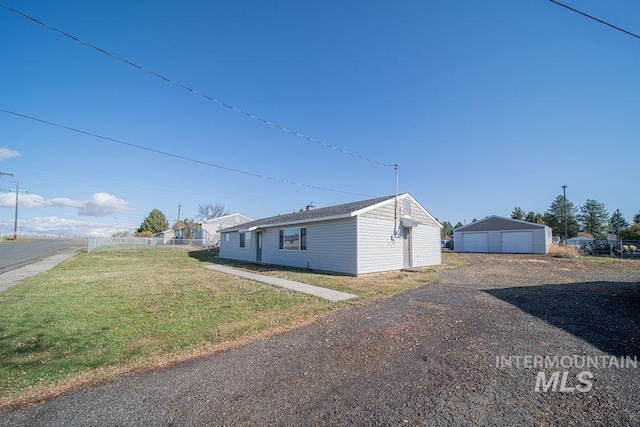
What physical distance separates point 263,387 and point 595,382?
145 inches

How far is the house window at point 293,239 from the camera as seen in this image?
1510 centimetres

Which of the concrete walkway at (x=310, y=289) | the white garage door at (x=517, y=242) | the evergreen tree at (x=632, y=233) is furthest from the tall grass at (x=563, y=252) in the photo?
the concrete walkway at (x=310, y=289)

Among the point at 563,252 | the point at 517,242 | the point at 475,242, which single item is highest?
the point at 517,242

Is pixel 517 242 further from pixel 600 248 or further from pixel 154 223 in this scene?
pixel 154 223

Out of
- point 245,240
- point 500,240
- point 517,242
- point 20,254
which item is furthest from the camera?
point 500,240

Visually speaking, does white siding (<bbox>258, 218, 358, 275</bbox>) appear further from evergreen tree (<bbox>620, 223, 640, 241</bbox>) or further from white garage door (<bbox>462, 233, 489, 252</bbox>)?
evergreen tree (<bbox>620, 223, 640, 241</bbox>)

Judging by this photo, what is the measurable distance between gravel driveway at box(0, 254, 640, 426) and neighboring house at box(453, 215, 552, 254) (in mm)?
27912

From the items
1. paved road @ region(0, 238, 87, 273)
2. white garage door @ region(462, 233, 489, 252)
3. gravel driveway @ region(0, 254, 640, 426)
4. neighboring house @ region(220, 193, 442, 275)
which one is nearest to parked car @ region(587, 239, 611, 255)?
white garage door @ region(462, 233, 489, 252)

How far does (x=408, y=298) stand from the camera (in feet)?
25.0

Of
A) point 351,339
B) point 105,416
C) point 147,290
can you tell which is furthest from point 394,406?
point 147,290

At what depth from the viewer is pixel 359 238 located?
12.1 meters

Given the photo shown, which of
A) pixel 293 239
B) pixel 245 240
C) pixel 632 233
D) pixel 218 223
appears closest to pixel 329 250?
pixel 293 239

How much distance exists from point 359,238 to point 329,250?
1959 millimetres

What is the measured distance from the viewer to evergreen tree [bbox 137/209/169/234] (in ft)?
205
